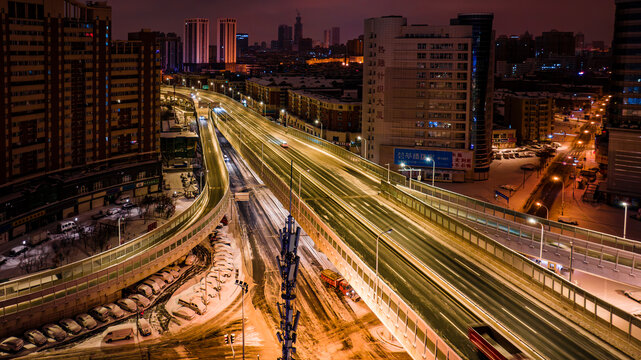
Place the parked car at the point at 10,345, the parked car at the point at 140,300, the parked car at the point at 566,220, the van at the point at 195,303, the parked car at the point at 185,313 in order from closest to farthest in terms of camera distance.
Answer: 1. the parked car at the point at 10,345
2. the parked car at the point at 185,313
3. the van at the point at 195,303
4. the parked car at the point at 140,300
5. the parked car at the point at 566,220

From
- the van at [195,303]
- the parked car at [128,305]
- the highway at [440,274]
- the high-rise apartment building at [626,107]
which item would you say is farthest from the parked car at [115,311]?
the high-rise apartment building at [626,107]

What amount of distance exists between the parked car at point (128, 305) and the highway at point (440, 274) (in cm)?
1482

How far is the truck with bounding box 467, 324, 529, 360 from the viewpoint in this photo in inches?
768

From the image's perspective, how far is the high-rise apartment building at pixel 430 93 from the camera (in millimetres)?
71188

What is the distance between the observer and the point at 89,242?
4928 centimetres

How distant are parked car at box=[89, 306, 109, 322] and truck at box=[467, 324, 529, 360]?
79.7 ft

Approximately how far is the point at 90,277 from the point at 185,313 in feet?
21.5

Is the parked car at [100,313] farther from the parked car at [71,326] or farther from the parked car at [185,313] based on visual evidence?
the parked car at [185,313]

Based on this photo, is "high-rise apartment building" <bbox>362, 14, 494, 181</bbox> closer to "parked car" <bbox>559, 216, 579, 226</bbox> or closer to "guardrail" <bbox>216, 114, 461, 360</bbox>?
"parked car" <bbox>559, 216, 579, 226</bbox>

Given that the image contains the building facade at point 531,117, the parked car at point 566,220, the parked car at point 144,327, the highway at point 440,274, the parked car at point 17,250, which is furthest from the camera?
the building facade at point 531,117

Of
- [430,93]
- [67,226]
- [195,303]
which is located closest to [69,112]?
[67,226]

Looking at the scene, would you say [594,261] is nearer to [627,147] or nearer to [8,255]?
[627,147]

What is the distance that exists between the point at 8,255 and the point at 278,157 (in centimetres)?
3055

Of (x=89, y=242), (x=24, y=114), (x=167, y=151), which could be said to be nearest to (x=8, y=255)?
(x=89, y=242)
